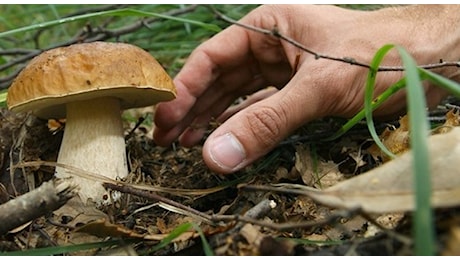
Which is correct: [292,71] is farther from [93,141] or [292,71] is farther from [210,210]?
[93,141]

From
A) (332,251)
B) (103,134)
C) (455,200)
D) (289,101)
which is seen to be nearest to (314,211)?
(289,101)

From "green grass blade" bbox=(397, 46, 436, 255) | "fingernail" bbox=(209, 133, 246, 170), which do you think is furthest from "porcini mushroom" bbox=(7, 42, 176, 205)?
"green grass blade" bbox=(397, 46, 436, 255)

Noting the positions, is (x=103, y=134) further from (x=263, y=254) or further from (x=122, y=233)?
(x=263, y=254)

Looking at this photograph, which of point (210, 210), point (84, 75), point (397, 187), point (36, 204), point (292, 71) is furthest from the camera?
point (292, 71)

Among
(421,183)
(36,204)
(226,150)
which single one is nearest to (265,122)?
(226,150)

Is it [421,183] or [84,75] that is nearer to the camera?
[421,183]

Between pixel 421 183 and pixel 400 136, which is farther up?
pixel 421 183

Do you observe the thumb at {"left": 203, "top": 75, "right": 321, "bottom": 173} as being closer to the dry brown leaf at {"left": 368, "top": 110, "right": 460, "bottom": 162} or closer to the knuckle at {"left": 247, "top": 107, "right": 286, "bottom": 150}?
the knuckle at {"left": 247, "top": 107, "right": 286, "bottom": 150}

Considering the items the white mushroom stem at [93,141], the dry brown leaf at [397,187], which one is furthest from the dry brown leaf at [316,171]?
A: the dry brown leaf at [397,187]
